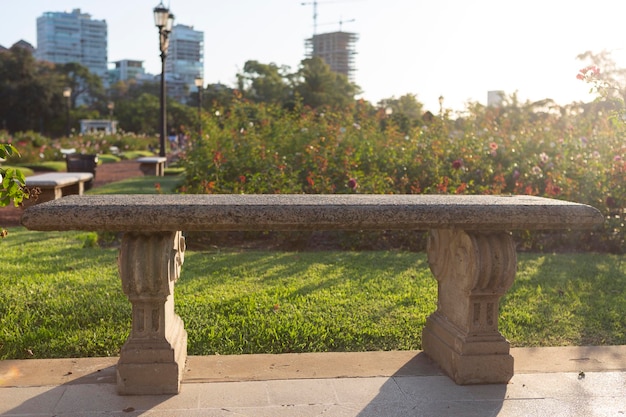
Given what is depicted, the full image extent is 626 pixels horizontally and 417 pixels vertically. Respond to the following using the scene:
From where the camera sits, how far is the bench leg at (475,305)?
336 cm

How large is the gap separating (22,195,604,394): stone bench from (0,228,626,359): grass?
2.49ft

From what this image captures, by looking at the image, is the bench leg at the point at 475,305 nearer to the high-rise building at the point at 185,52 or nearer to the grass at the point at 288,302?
the grass at the point at 288,302

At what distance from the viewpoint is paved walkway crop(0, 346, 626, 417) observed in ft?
10.2

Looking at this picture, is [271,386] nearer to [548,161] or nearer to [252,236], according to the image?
[252,236]

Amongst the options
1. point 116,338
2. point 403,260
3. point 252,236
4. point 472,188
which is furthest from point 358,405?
point 472,188

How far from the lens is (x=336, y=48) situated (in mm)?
142375

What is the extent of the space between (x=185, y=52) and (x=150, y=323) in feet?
628

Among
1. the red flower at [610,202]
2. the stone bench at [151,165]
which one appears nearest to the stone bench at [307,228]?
the red flower at [610,202]

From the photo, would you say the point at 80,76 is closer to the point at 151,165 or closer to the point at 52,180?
the point at 151,165

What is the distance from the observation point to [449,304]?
147 inches

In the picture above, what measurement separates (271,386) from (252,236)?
4.50m

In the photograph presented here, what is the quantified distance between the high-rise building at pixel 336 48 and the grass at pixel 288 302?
13792 centimetres

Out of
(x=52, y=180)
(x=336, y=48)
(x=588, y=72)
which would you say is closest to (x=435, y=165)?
(x=588, y=72)

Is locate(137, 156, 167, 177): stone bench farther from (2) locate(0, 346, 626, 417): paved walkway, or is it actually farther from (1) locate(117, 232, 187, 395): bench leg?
(1) locate(117, 232, 187, 395): bench leg
